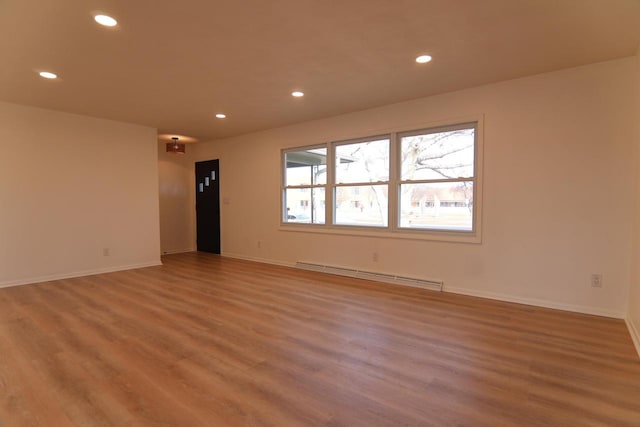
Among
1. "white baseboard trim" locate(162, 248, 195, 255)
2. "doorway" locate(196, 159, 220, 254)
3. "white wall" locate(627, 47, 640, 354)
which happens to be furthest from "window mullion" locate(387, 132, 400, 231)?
"white baseboard trim" locate(162, 248, 195, 255)

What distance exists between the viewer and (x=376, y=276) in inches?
184

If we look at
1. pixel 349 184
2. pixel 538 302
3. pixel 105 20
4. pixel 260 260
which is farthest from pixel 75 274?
pixel 538 302

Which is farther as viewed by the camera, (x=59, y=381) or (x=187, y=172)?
(x=187, y=172)

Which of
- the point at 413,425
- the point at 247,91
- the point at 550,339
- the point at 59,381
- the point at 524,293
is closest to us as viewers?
the point at 413,425

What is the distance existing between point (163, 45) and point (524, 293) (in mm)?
4427

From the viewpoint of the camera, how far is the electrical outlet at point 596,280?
3215mm

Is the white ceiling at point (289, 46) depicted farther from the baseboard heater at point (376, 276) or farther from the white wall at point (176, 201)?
the white wall at point (176, 201)

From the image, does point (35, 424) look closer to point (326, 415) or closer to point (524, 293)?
point (326, 415)

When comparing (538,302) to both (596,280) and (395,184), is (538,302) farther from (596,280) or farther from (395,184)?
(395,184)

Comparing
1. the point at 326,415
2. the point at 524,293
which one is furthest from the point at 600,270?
the point at 326,415

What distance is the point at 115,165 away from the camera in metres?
5.43

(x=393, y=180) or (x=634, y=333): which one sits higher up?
(x=393, y=180)

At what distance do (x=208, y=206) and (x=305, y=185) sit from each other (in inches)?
112

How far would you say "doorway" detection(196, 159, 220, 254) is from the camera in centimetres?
714
